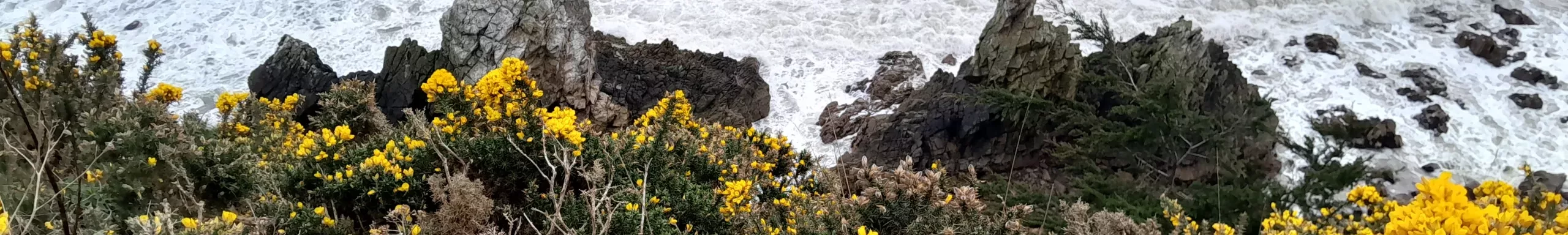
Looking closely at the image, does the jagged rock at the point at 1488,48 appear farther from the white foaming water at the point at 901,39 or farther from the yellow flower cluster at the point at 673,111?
the yellow flower cluster at the point at 673,111

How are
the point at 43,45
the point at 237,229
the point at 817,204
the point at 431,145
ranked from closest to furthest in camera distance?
the point at 237,229 → the point at 817,204 → the point at 431,145 → the point at 43,45

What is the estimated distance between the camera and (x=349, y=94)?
189 inches

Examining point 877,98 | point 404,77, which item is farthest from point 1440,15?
point 404,77

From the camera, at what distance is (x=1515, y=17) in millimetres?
11266

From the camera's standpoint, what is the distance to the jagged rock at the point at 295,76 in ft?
28.9

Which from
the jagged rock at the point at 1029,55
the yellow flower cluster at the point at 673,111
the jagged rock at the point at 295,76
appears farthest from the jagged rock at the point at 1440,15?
the jagged rock at the point at 295,76

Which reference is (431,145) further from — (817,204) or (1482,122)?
(1482,122)

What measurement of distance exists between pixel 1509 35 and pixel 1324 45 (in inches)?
97.5

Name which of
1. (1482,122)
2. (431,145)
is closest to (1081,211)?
(431,145)

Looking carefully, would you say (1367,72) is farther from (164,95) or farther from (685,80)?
(164,95)

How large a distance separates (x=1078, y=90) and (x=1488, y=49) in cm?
609

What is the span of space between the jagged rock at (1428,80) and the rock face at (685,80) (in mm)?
7657

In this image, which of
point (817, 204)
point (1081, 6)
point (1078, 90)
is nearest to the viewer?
point (817, 204)

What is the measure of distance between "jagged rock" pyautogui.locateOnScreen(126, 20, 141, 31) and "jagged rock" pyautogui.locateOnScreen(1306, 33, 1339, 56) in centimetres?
1544
